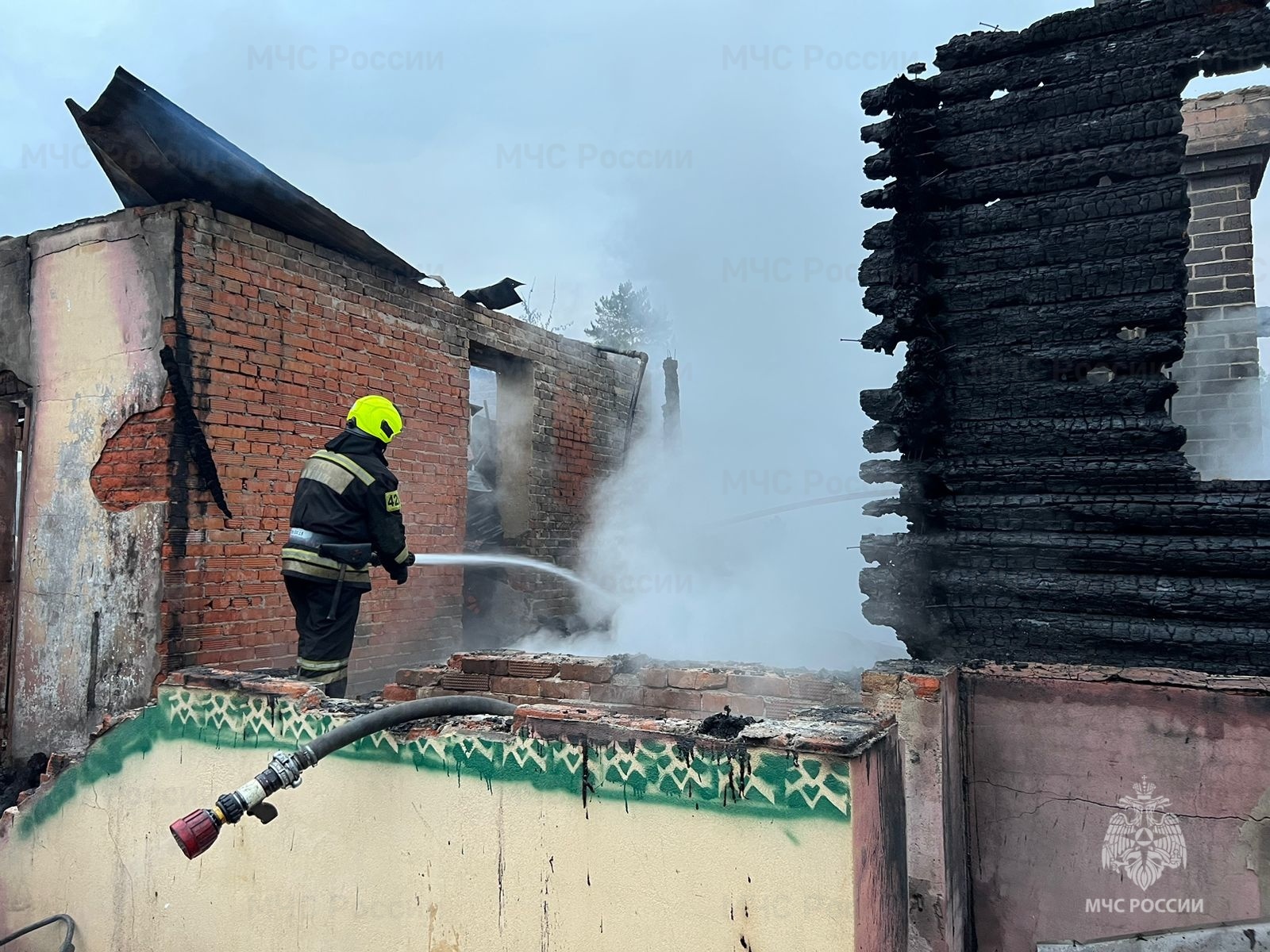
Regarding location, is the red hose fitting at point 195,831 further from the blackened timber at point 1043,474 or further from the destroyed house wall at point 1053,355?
the blackened timber at point 1043,474

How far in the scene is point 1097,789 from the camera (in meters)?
3.41

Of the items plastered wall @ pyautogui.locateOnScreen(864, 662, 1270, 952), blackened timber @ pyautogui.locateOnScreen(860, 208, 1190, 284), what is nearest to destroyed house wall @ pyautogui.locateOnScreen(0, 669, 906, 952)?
plastered wall @ pyautogui.locateOnScreen(864, 662, 1270, 952)

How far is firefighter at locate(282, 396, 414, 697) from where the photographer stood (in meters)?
4.75

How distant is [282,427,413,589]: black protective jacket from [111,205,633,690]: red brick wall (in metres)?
0.98

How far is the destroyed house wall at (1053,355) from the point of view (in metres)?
3.45

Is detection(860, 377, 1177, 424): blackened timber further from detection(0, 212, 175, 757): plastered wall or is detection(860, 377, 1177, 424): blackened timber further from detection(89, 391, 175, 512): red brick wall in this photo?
detection(0, 212, 175, 757): plastered wall

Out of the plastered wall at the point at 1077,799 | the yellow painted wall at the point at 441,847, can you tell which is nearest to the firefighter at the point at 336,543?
the yellow painted wall at the point at 441,847

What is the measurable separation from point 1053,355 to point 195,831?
3.75 m

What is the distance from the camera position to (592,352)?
10039 millimetres

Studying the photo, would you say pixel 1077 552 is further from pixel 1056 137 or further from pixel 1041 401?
pixel 1056 137

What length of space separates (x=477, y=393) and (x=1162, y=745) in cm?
1249

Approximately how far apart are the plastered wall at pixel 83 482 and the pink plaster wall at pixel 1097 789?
469 cm

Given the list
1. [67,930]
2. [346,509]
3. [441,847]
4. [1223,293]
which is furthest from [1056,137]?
[67,930]

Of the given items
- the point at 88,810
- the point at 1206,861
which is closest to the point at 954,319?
the point at 1206,861
